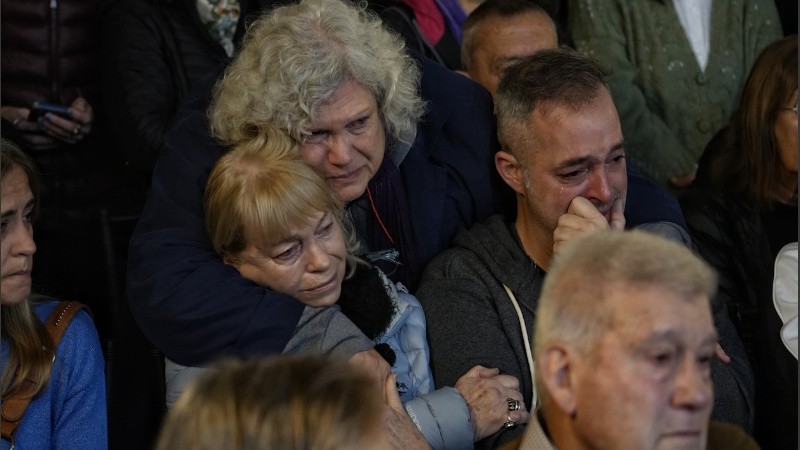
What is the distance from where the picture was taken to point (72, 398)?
302 cm

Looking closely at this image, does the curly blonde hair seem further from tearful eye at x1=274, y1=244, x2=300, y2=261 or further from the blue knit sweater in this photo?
the blue knit sweater

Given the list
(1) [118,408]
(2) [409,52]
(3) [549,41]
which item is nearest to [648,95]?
(3) [549,41]

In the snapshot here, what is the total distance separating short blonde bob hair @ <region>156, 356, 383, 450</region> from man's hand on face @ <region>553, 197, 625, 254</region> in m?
1.19

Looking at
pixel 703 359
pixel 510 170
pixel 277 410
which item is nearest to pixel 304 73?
pixel 510 170

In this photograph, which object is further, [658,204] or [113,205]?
[113,205]

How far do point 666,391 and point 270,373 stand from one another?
0.65 metres

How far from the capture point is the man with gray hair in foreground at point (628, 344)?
2.03 metres

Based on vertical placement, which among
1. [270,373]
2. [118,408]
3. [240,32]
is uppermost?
[270,373]

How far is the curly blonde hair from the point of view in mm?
3018

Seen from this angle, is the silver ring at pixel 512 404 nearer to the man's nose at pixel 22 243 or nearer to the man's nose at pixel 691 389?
the man's nose at pixel 691 389

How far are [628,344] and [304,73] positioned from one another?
126 cm

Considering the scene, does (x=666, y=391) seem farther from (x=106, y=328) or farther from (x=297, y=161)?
(x=106, y=328)

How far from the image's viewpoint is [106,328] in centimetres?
398

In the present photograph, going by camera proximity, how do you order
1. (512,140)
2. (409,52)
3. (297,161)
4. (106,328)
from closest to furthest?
(297,161)
(512,140)
(409,52)
(106,328)
